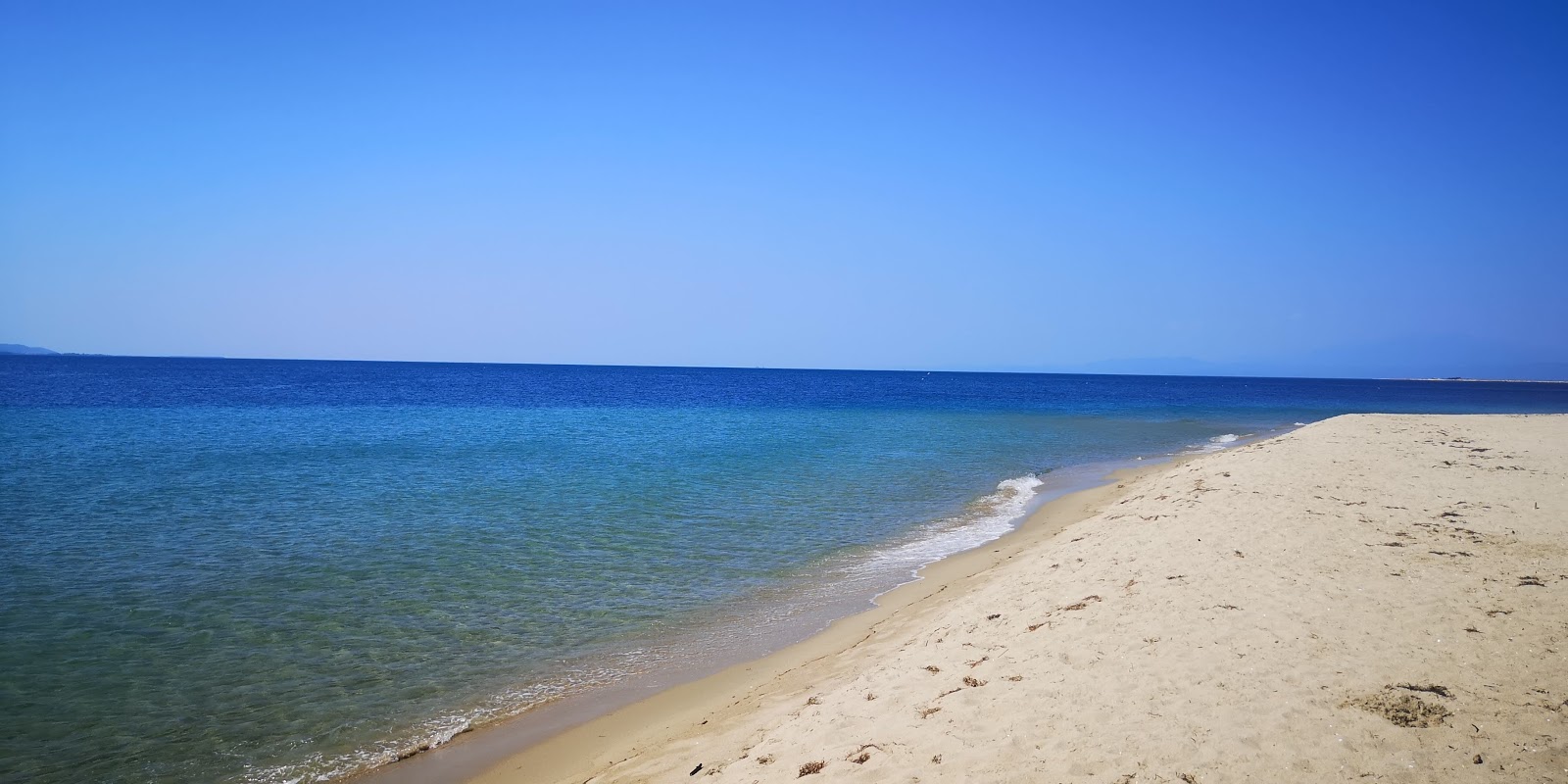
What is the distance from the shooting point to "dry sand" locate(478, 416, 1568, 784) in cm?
491

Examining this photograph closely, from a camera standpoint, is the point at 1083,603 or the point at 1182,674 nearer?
the point at 1182,674

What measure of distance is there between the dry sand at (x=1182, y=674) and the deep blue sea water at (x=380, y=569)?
205cm

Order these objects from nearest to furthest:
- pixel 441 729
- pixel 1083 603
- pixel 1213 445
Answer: pixel 441 729
pixel 1083 603
pixel 1213 445

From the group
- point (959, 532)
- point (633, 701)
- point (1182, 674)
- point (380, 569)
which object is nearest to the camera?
point (1182, 674)

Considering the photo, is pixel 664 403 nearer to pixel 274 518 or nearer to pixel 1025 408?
pixel 1025 408

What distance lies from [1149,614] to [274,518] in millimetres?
17329

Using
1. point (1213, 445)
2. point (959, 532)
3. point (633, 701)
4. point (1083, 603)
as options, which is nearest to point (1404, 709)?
point (1083, 603)

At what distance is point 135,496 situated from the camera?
17.6 meters

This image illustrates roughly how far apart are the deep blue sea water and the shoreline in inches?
11.4

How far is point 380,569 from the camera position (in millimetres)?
12414

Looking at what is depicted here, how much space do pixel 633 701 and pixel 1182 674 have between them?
551cm

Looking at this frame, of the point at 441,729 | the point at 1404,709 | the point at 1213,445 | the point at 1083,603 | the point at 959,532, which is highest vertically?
the point at 1404,709

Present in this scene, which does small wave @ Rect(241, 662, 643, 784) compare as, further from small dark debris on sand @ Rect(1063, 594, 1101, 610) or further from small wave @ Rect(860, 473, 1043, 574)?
small wave @ Rect(860, 473, 1043, 574)

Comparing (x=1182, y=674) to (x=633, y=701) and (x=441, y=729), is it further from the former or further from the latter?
(x=441, y=729)
